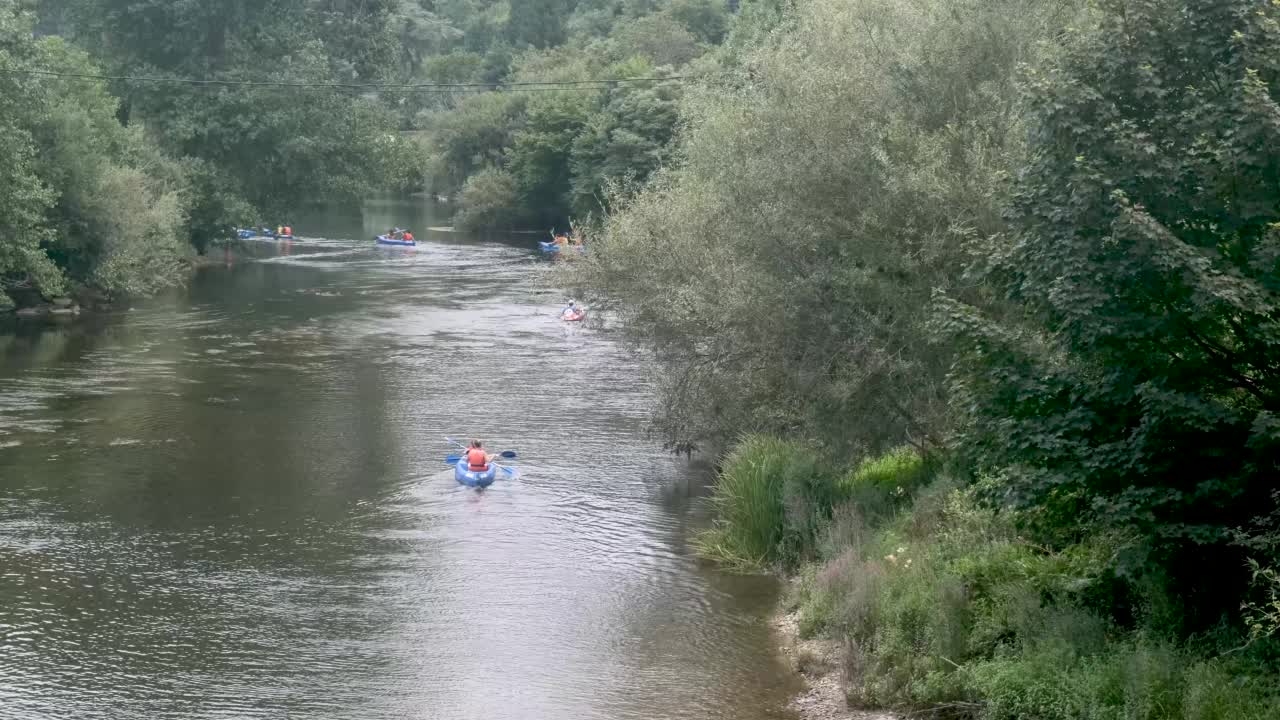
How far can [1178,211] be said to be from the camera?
12.6m

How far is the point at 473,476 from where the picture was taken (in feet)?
86.4

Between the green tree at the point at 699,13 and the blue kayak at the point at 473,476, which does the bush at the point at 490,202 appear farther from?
the blue kayak at the point at 473,476

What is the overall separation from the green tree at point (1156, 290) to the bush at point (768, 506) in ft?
23.0

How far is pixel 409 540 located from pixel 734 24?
65.5m

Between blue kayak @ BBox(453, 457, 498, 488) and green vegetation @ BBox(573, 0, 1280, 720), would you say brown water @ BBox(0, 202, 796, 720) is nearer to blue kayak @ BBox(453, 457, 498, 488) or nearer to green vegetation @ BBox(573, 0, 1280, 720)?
blue kayak @ BBox(453, 457, 498, 488)

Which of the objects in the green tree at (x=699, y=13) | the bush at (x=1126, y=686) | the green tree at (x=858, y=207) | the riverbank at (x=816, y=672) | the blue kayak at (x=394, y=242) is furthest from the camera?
the green tree at (x=699, y=13)

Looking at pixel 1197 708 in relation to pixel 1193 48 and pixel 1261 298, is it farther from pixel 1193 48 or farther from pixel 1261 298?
pixel 1193 48

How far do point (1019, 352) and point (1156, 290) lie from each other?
172 centimetres

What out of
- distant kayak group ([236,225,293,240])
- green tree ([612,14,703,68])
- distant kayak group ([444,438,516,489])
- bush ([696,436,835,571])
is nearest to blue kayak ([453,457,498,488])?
distant kayak group ([444,438,516,489])

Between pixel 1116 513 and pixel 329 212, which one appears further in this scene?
pixel 329 212

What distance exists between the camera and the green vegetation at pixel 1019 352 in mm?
12141

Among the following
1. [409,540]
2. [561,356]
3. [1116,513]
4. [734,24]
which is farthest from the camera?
[734,24]

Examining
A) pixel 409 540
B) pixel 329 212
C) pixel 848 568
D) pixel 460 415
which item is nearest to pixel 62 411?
pixel 460 415

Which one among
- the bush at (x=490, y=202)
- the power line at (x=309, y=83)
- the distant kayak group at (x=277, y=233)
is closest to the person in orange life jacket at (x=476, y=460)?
the power line at (x=309, y=83)
